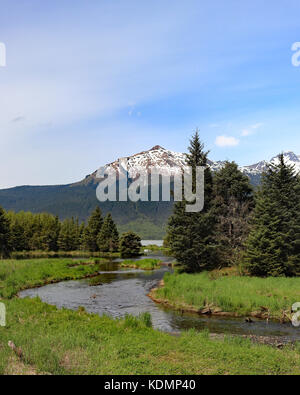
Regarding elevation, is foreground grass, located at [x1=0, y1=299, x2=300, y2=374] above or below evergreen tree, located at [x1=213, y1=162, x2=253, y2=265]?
below

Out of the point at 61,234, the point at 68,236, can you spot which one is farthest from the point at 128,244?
the point at 61,234

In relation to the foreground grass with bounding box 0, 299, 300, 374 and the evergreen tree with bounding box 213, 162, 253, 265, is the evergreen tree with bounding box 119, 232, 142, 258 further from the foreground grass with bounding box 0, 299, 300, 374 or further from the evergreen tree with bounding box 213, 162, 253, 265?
the foreground grass with bounding box 0, 299, 300, 374

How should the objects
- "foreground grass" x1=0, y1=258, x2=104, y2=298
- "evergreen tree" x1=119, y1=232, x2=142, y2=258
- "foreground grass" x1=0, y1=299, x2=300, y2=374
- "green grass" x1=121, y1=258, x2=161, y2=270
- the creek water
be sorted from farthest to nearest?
"evergreen tree" x1=119, y1=232, x2=142, y2=258
"green grass" x1=121, y1=258, x2=161, y2=270
"foreground grass" x1=0, y1=258, x2=104, y2=298
the creek water
"foreground grass" x1=0, y1=299, x2=300, y2=374

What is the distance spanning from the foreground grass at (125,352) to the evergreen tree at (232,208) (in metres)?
24.6

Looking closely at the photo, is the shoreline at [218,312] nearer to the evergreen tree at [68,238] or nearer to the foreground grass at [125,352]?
the foreground grass at [125,352]

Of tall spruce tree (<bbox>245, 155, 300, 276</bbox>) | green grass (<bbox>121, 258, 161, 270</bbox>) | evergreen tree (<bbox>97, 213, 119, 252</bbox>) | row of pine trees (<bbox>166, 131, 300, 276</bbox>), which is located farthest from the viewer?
evergreen tree (<bbox>97, 213, 119, 252</bbox>)

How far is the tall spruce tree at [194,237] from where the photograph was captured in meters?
38.3

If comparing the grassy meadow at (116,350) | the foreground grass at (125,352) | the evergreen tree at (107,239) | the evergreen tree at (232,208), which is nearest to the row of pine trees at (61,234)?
the evergreen tree at (107,239)

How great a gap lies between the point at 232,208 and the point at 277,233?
943 centimetres

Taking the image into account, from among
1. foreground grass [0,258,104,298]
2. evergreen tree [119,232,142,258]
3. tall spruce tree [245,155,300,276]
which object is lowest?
evergreen tree [119,232,142,258]

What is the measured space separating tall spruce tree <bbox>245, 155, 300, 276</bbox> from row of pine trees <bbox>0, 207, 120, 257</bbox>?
224 feet

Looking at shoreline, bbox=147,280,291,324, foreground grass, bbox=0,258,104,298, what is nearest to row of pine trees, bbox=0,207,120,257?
foreground grass, bbox=0,258,104,298

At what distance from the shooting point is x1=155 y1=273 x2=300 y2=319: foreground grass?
2389 centimetres

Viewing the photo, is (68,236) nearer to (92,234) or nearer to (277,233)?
(92,234)
